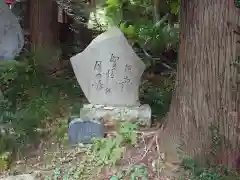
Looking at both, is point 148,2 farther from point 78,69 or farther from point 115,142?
point 115,142

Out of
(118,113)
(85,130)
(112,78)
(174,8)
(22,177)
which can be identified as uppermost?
(174,8)

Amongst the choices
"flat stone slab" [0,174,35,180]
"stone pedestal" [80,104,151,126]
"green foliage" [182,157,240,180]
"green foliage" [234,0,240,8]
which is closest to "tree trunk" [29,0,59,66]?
"stone pedestal" [80,104,151,126]

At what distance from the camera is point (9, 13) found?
626 centimetres

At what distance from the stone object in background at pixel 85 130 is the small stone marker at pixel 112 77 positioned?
191 mm

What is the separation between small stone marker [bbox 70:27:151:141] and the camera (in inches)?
188

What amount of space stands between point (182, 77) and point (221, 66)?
1.38 feet

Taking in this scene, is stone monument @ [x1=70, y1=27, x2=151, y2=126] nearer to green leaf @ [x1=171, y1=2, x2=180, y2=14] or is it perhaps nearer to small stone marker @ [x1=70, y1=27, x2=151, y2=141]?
small stone marker @ [x1=70, y1=27, x2=151, y2=141]

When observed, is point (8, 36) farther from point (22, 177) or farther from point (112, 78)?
point (22, 177)

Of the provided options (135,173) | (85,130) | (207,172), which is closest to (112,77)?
(85,130)

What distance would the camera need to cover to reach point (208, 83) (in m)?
3.87

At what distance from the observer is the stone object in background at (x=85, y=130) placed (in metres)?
4.53

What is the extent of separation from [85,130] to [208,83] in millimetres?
1403

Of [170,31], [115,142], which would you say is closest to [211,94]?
[115,142]

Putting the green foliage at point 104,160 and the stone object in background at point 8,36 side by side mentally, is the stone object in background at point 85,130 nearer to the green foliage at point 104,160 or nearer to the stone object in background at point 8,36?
the green foliage at point 104,160
